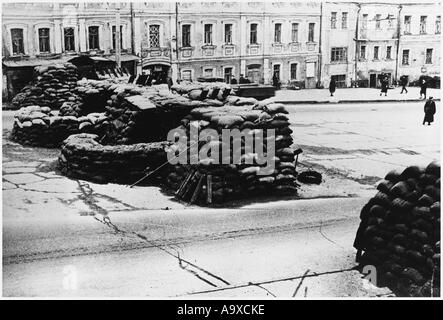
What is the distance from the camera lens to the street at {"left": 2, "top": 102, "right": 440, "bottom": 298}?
5.90 m

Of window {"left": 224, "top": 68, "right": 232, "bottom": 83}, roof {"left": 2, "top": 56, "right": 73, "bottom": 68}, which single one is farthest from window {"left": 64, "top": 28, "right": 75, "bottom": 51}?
window {"left": 224, "top": 68, "right": 232, "bottom": 83}

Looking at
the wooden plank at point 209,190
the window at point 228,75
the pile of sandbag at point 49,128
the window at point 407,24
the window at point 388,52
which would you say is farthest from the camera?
the window at point 388,52

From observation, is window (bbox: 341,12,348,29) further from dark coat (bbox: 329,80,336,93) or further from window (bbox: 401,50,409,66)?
dark coat (bbox: 329,80,336,93)

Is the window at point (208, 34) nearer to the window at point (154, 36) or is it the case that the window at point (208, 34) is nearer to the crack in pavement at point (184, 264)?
the window at point (154, 36)

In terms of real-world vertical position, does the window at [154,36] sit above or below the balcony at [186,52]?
above

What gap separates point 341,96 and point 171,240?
16.2 meters

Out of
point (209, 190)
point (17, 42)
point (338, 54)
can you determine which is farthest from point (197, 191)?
point (338, 54)

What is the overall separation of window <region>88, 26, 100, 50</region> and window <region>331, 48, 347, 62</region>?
24.5ft

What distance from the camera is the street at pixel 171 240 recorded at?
19.4ft

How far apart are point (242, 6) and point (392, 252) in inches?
500

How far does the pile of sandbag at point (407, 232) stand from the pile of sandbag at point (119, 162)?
16.4 ft

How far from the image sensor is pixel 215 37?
16.4 meters

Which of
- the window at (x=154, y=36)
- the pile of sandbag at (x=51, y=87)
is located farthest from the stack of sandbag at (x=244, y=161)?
the pile of sandbag at (x=51, y=87)
